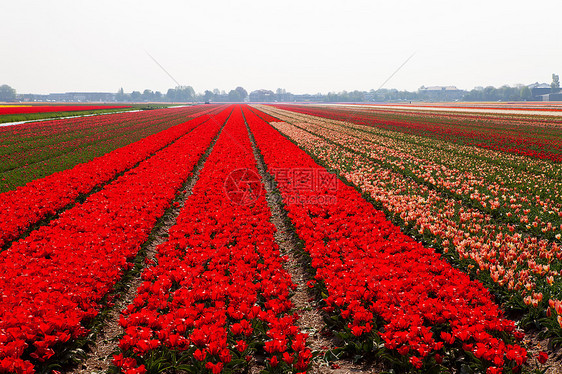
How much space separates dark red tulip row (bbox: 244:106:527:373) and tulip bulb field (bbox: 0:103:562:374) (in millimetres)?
29

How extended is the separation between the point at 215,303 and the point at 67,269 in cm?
290

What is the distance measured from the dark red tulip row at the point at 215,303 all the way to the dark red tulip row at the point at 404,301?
855 mm

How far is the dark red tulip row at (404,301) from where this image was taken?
397 cm

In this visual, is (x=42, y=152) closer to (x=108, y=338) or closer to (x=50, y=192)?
(x=50, y=192)

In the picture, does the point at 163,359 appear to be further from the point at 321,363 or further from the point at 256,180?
the point at 256,180

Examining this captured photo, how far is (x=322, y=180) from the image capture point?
12.7 metres

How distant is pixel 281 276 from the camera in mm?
5871

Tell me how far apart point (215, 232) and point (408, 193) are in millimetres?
6901

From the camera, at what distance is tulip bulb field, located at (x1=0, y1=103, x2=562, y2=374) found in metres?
4.10
